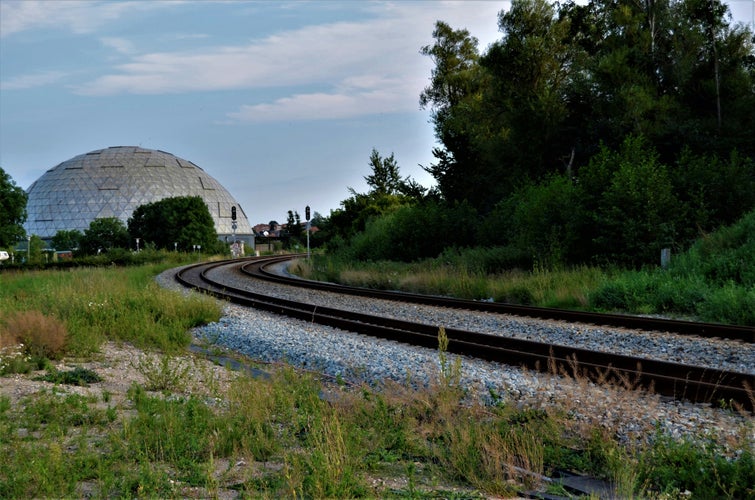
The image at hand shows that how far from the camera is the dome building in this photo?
13562cm

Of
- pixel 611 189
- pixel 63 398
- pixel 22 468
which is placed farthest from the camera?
pixel 611 189

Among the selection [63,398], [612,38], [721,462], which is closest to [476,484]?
[721,462]

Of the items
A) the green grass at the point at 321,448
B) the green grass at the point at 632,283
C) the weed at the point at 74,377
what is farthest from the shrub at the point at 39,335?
the green grass at the point at 632,283

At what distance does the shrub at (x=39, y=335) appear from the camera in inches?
410

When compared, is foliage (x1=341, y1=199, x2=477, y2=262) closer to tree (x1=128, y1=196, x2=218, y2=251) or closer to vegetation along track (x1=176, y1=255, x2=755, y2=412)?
vegetation along track (x1=176, y1=255, x2=755, y2=412)

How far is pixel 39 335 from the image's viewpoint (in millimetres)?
10523

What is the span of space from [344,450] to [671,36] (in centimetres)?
3233

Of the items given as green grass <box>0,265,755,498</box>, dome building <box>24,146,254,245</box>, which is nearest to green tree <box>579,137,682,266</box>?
green grass <box>0,265,755,498</box>

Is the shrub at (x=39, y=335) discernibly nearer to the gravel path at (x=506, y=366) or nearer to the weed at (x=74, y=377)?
the weed at (x=74, y=377)

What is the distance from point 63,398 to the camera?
25.5ft

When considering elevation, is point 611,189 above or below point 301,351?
above

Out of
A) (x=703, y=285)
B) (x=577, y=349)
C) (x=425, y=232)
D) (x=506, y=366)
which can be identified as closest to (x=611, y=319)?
(x=703, y=285)

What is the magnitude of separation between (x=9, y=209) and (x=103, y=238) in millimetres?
15911

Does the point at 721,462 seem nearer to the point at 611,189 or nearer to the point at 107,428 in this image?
the point at 107,428
